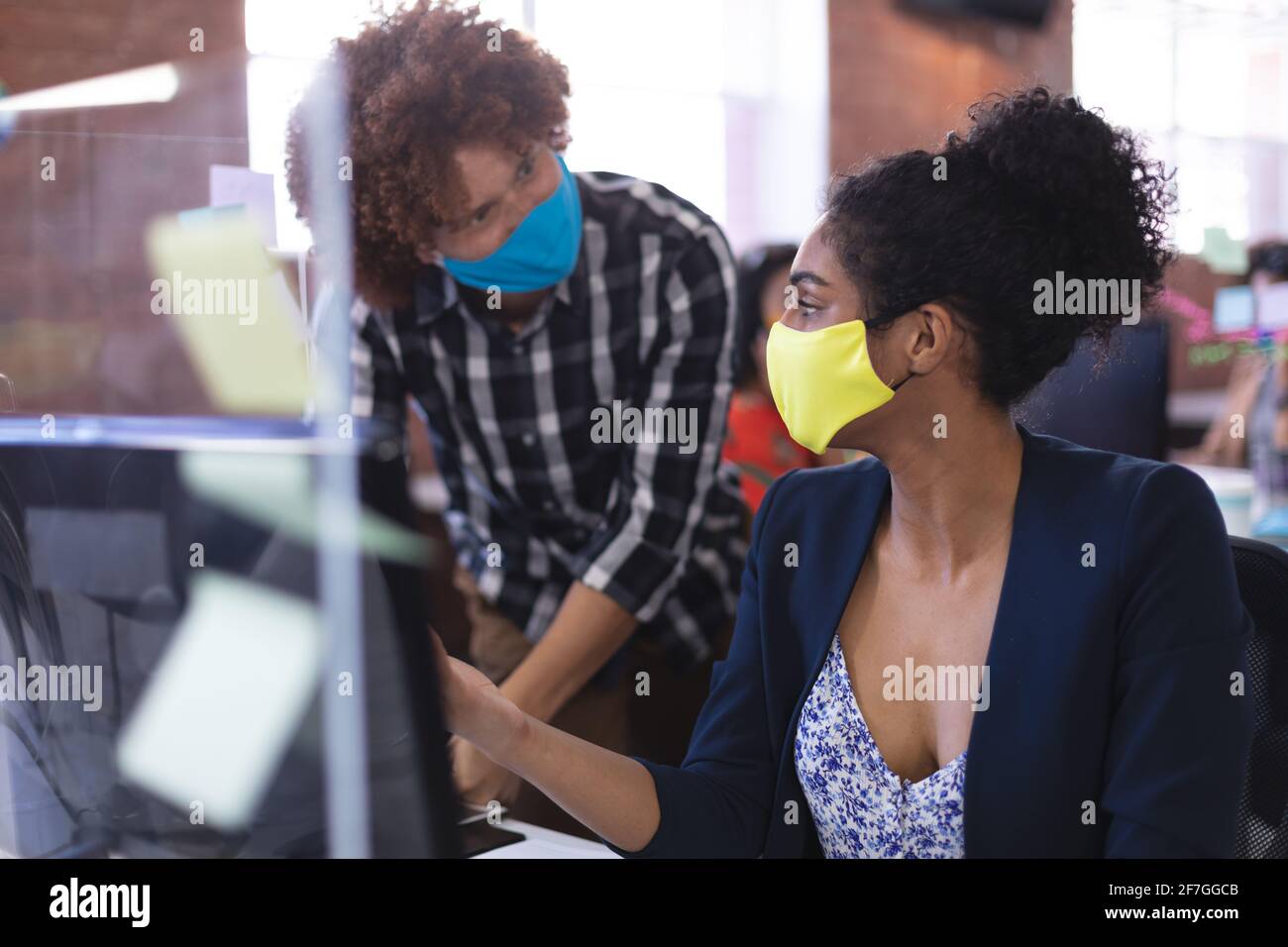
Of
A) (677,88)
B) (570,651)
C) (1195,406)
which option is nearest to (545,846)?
(570,651)

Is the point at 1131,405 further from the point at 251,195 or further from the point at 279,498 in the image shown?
the point at 279,498

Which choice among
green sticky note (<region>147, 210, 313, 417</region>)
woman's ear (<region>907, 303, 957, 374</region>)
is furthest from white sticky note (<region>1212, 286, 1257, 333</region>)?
green sticky note (<region>147, 210, 313, 417</region>)

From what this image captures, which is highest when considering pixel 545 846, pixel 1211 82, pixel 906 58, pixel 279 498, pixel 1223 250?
pixel 1211 82

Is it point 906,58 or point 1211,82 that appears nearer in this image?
Result: point 906,58

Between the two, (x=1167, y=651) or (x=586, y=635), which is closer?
(x=1167, y=651)

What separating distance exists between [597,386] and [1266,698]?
0.75 meters

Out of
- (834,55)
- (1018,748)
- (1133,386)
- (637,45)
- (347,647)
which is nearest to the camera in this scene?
(347,647)

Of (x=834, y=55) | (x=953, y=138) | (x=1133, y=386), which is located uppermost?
(x=834, y=55)

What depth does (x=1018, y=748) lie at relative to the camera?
87cm

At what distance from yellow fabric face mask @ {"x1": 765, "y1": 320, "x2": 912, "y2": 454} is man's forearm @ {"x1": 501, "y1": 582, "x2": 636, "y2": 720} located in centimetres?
46

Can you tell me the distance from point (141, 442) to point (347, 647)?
0.54 ft

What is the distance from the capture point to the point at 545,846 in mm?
1059
